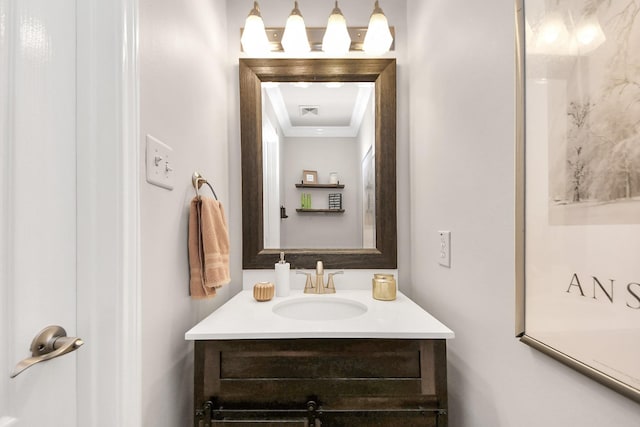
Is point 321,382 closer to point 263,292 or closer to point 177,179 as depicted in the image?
point 263,292

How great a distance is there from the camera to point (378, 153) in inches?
56.7

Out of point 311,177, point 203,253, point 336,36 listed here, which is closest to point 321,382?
point 203,253

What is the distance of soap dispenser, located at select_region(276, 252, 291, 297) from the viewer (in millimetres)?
1293

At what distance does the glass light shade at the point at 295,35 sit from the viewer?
4.39 ft

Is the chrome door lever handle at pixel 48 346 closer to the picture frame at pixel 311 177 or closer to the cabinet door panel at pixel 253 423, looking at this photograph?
the cabinet door panel at pixel 253 423

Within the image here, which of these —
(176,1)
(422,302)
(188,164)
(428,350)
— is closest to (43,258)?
(188,164)

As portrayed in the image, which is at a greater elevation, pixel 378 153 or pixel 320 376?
pixel 378 153

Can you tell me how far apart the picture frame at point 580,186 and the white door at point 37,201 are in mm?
963

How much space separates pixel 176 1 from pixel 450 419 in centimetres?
163

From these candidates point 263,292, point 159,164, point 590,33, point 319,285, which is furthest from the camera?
point 319,285

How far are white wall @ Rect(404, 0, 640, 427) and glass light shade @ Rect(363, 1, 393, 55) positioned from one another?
16cm

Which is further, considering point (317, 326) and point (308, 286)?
point (308, 286)

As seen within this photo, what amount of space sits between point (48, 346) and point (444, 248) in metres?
1.09

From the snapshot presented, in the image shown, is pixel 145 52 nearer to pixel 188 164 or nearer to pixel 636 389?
pixel 188 164
